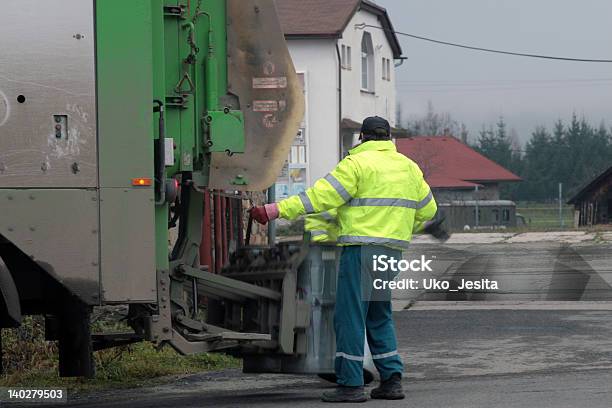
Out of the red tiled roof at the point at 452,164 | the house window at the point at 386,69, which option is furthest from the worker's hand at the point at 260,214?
the red tiled roof at the point at 452,164

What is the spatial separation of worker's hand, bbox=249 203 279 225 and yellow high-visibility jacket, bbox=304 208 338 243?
435 millimetres

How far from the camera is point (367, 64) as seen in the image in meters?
44.6

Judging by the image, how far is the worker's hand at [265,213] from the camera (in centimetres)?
726

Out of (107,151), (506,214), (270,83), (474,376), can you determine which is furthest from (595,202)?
(107,151)

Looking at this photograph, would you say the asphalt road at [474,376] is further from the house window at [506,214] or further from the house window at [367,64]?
the house window at [367,64]

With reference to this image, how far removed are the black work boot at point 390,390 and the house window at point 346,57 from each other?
34322 millimetres

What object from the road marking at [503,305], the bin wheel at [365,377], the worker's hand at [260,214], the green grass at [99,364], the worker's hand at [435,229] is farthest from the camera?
the road marking at [503,305]

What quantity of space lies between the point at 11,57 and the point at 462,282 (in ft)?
37.0

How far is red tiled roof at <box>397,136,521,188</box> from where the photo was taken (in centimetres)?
5938

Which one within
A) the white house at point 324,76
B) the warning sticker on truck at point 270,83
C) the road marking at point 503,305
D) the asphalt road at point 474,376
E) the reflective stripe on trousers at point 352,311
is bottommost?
the road marking at point 503,305

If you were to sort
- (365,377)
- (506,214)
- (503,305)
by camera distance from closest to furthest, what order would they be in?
1. (365,377)
2. (503,305)
3. (506,214)

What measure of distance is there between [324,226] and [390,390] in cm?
110

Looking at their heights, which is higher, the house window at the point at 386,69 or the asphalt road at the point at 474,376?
the house window at the point at 386,69

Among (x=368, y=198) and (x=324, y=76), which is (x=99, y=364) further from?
(x=324, y=76)
